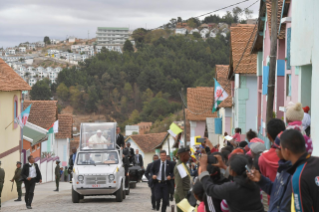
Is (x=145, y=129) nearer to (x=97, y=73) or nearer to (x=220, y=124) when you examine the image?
(x=97, y=73)

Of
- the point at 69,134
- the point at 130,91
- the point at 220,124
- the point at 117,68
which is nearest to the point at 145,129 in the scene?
the point at 130,91

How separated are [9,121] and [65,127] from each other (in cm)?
3011

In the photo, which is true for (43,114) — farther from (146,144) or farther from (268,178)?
(268,178)

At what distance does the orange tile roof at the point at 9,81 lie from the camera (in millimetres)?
23109

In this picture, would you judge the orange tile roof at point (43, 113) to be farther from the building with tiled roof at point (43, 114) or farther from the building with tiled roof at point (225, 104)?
the building with tiled roof at point (225, 104)

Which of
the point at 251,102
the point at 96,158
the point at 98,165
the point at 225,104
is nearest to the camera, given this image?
the point at 98,165

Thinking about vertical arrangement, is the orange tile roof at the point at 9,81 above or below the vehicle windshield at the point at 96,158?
above

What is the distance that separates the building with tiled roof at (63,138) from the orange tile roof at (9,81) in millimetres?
27709

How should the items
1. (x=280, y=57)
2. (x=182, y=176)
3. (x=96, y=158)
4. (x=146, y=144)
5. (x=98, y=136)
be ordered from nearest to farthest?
(x=182, y=176) < (x=280, y=57) < (x=96, y=158) < (x=98, y=136) < (x=146, y=144)

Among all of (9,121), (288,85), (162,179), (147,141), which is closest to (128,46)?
(147,141)

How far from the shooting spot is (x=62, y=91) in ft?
442

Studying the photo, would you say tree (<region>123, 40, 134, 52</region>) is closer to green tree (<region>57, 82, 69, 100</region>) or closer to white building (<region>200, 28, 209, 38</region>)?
white building (<region>200, 28, 209, 38</region>)

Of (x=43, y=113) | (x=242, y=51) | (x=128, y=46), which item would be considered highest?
(x=128, y=46)

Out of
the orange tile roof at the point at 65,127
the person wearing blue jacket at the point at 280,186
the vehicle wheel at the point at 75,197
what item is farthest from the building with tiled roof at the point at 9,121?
the orange tile roof at the point at 65,127
